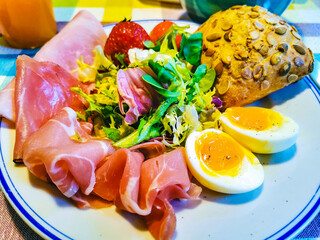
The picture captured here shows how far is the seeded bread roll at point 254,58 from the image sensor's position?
1646mm

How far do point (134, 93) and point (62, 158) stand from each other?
19.4 inches

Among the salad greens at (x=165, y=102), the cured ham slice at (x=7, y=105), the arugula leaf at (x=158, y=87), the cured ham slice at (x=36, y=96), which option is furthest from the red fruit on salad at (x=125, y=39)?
the cured ham slice at (x=7, y=105)

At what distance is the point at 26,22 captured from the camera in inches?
93.1

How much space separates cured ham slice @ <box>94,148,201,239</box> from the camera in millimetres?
1154

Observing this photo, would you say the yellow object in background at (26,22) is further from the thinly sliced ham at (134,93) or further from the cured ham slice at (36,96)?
the thinly sliced ham at (134,93)

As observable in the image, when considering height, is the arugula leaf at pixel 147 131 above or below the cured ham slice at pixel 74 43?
below

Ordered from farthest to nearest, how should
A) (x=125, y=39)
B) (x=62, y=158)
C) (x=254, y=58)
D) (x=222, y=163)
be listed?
1. (x=125, y=39)
2. (x=254, y=58)
3. (x=222, y=163)
4. (x=62, y=158)

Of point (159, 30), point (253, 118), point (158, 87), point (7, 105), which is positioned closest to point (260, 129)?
point (253, 118)

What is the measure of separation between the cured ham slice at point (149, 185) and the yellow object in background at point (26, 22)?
64.0 inches

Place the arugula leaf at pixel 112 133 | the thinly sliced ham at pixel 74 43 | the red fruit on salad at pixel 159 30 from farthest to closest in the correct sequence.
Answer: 1. the red fruit on salad at pixel 159 30
2. the thinly sliced ham at pixel 74 43
3. the arugula leaf at pixel 112 133

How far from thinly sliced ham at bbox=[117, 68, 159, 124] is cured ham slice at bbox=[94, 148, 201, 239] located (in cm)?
23

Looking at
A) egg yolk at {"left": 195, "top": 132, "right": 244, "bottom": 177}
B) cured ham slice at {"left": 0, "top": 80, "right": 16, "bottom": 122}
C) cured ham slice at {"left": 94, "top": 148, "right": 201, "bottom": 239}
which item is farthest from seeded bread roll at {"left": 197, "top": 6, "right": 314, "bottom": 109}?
cured ham slice at {"left": 0, "top": 80, "right": 16, "bottom": 122}

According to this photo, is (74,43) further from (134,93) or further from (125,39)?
(134,93)

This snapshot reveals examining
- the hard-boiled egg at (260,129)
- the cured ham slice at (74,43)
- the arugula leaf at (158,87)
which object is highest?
the arugula leaf at (158,87)
